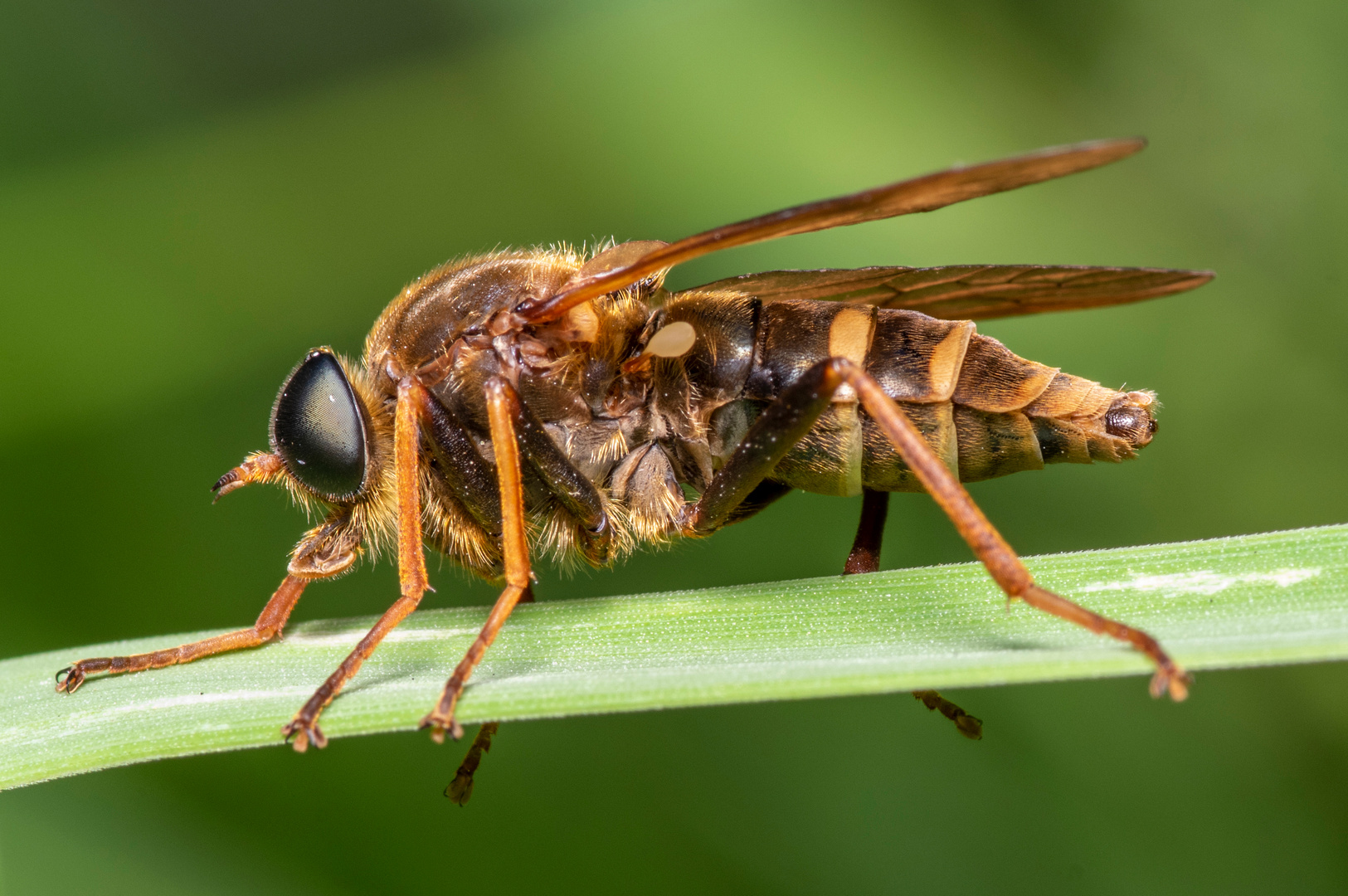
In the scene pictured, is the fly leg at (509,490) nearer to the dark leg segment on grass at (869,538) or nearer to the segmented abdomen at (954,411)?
the segmented abdomen at (954,411)

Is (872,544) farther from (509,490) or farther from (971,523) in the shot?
(509,490)

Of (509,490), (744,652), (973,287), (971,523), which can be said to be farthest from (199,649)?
(973,287)

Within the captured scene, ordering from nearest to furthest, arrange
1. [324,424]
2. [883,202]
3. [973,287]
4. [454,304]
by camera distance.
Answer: [883,202], [324,424], [454,304], [973,287]

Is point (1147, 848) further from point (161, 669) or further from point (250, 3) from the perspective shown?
point (250, 3)

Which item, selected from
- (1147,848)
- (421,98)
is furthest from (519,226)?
(1147,848)

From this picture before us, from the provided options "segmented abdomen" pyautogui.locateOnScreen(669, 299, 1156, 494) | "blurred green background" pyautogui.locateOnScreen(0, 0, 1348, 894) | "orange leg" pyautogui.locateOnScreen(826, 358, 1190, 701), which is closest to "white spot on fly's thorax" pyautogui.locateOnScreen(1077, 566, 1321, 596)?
"orange leg" pyautogui.locateOnScreen(826, 358, 1190, 701)

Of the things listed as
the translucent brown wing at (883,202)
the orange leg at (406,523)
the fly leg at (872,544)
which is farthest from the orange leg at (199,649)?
the fly leg at (872,544)
